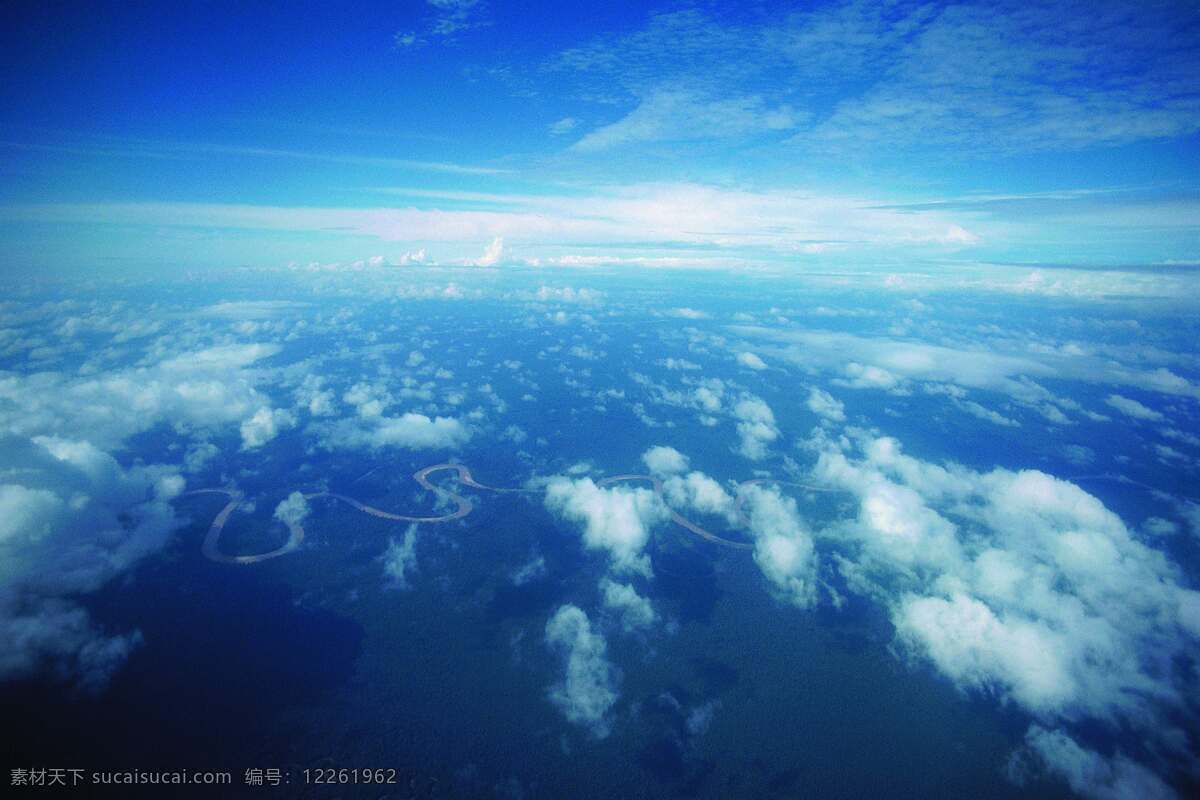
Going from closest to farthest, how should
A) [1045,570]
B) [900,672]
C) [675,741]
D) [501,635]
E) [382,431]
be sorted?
[675,741], [900,672], [501,635], [1045,570], [382,431]

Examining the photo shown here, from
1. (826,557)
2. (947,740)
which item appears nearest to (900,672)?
(947,740)

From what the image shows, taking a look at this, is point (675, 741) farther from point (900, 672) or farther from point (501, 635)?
point (900, 672)

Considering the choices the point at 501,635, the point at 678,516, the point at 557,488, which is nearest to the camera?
the point at 501,635

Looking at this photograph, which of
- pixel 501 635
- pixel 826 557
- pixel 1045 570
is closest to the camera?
pixel 501 635

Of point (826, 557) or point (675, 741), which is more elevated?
point (826, 557)

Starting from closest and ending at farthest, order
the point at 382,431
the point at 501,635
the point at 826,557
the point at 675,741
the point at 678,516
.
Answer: the point at 675,741 → the point at 501,635 → the point at 826,557 → the point at 678,516 → the point at 382,431

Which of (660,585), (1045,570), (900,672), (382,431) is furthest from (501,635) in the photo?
(1045,570)

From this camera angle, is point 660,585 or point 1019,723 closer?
point 1019,723

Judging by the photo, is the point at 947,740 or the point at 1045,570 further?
the point at 1045,570

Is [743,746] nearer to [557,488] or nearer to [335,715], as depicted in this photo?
[335,715]
